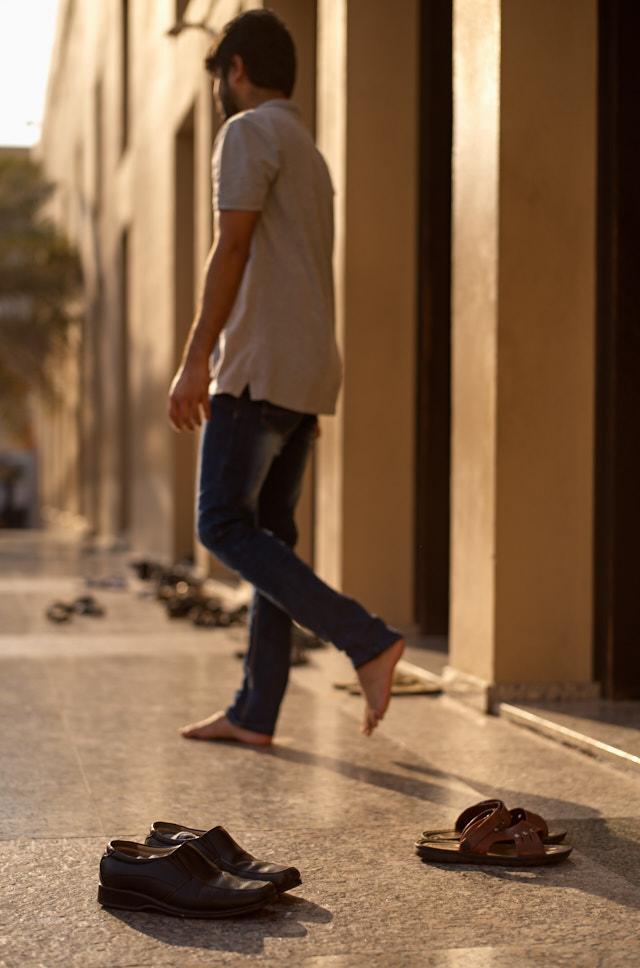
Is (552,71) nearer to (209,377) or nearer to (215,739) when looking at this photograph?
(209,377)

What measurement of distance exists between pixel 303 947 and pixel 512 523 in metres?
2.37

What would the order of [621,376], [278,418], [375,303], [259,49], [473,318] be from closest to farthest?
[278,418], [259,49], [621,376], [473,318], [375,303]

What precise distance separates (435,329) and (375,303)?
0.35m

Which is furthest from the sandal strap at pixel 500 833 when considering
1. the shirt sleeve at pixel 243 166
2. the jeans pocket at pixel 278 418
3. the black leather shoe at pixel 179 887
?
the shirt sleeve at pixel 243 166

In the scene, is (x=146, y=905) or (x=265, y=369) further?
(x=265, y=369)

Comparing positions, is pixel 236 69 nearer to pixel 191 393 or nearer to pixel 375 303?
pixel 191 393

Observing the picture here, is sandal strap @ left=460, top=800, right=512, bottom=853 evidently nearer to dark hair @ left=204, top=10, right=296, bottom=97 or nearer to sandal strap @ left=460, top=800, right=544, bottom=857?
sandal strap @ left=460, top=800, right=544, bottom=857

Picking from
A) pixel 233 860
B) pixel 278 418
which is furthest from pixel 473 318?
pixel 233 860

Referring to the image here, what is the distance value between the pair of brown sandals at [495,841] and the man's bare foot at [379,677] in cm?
54

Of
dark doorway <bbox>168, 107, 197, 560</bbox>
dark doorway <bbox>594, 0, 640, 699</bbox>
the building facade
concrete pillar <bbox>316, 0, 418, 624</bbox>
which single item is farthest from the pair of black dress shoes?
dark doorway <bbox>168, 107, 197, 560</bbox>

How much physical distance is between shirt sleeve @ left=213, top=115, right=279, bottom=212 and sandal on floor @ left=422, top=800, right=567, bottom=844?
5.54 ft

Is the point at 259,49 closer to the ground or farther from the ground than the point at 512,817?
farther from the ground

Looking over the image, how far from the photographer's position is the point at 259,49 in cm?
377

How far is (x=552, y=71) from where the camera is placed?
4.38 m
